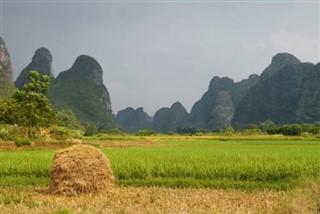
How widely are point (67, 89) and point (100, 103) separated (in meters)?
17.5

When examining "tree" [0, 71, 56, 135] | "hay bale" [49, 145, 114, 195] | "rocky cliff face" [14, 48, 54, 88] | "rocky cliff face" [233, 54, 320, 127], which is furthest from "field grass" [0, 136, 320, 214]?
"rocky cliff face" [14, 48, 54, 88]

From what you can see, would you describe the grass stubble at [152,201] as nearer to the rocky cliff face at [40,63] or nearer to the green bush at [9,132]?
the green bush at [9,132]

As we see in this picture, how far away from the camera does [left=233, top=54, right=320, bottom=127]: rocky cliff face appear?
151500 millimetres

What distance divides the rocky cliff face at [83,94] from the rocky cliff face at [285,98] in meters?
65.4

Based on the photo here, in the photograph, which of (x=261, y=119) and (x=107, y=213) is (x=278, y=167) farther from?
(x=261, y=119)

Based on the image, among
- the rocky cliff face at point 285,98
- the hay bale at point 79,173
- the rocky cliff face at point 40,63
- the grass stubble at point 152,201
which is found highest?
the rocky cliff face at point 40,63

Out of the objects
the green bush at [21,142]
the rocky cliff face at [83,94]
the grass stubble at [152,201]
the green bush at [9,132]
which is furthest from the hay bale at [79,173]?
the rocky cliff face at [83,94]

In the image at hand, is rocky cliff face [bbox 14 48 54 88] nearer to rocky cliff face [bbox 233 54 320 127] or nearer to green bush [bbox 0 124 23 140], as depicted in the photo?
rocky cliff face [bbox 233 54 320 127]

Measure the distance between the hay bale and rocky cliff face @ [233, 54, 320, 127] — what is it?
146m

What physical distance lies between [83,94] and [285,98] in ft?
299

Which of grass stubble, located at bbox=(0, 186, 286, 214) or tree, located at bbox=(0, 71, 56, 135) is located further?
tree, located at bbox=(0, 71, 56, 135)

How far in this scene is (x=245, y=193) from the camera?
1003 centimetres

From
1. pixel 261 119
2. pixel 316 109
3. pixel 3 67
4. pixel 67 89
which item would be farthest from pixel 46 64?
pixel 316 109

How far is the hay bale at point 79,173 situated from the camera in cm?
1005
